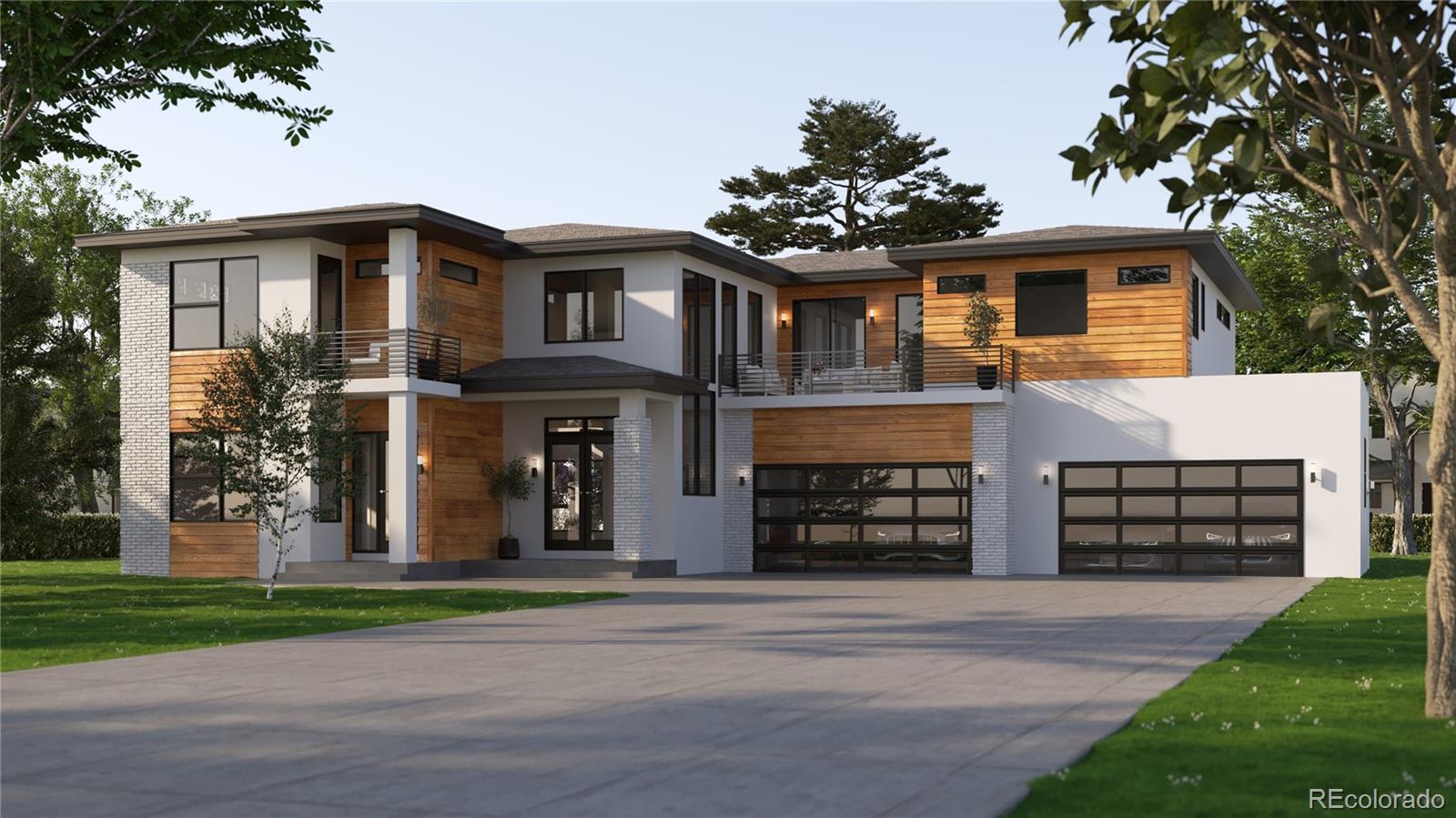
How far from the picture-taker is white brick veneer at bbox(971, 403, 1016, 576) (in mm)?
28031

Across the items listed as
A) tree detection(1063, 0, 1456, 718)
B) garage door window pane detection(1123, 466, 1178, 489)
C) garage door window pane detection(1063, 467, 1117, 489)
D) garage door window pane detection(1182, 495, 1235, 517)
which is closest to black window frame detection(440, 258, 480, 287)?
garage door window pane detection(1063, 467, 1117, 489)

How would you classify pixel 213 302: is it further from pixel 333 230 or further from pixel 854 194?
pixel 854 194

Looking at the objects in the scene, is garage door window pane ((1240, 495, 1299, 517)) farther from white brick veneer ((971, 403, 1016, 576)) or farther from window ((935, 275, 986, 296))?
window ((935, 275, 986, 296))

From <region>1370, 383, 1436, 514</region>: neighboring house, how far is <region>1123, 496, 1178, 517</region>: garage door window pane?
1058 inches

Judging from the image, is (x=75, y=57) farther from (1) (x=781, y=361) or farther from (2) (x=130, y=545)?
(1) (x=781, y=361)

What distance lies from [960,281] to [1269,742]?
22041 millimetres

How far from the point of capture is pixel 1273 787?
22.3 ft

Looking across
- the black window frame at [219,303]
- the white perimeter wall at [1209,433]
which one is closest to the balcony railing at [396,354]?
the black window frame at [219,303]

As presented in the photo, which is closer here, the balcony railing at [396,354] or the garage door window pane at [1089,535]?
the balcony railing at [396,354]

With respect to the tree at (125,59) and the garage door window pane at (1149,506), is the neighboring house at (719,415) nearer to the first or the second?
the garage door window pane at (1149,506)

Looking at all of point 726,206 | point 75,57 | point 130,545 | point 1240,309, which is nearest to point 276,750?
point 75,57

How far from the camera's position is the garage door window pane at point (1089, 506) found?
28047mm

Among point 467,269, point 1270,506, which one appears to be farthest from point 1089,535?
point 467,269

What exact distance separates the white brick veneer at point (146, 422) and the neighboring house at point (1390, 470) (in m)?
40.1
